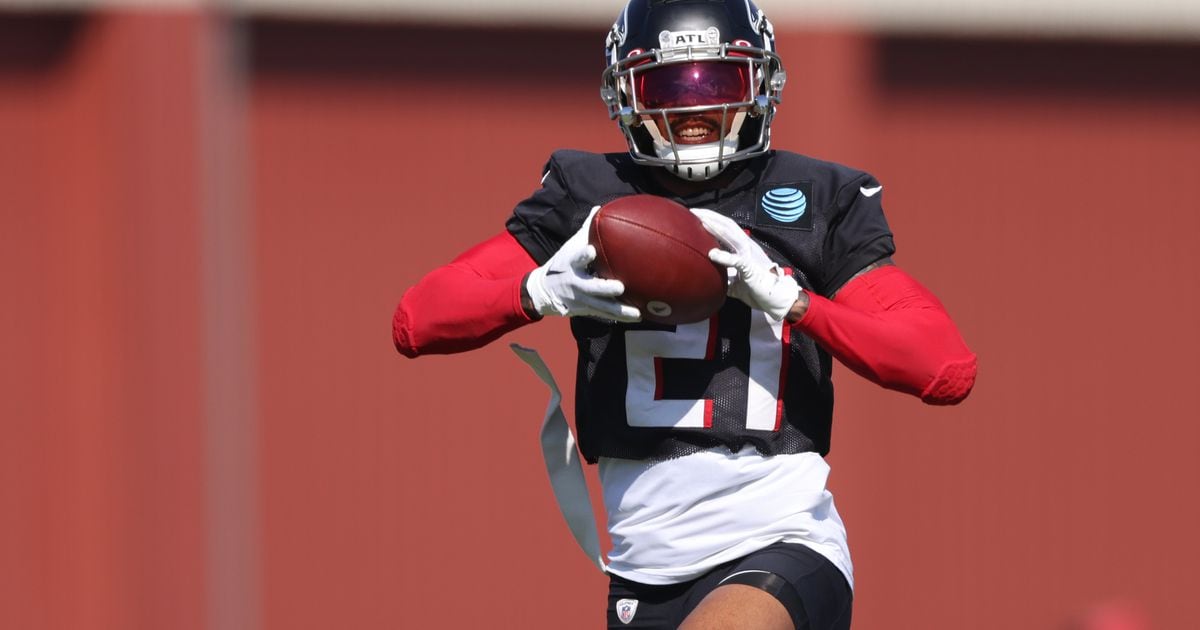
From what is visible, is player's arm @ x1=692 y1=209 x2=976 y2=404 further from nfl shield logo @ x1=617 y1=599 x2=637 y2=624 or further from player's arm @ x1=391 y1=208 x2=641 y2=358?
nfl shield logo @ x1=617 y1=599 x2=637 y2=624

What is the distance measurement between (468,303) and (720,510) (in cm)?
58

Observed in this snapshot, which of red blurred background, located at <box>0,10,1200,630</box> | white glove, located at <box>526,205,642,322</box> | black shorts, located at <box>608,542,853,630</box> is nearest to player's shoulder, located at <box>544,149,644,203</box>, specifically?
white glove, located at <box>526,205,642,322</box>

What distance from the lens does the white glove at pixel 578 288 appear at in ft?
8.99

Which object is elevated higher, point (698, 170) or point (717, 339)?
point (698, 170)

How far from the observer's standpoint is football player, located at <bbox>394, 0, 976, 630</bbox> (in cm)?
289

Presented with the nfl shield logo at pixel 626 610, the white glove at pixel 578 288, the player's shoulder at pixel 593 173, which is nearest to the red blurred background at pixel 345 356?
the player's shoulder at pixel 593 173

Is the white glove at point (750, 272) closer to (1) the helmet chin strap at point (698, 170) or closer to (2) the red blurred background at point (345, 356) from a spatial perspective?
(1) the helmet chin strap at point (698, 170)

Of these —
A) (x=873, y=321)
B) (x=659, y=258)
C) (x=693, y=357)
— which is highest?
(x=659, y=258)

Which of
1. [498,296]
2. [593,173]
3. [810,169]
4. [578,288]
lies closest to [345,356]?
[593,173]

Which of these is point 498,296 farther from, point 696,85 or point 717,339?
point 696,85

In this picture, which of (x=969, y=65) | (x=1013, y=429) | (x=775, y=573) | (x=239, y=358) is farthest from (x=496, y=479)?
(x=775, y=573)

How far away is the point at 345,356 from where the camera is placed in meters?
6.43

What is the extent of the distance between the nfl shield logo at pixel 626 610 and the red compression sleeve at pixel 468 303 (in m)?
0.54

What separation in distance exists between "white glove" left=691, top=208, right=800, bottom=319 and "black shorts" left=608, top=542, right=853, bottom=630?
42cm
